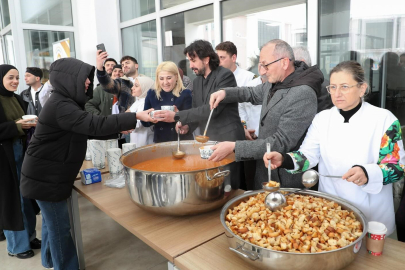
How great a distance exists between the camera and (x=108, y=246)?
102 inches

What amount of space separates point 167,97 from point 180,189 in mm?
1517

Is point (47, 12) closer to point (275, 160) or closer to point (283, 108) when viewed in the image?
point (283, 108)

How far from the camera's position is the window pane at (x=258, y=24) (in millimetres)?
3023

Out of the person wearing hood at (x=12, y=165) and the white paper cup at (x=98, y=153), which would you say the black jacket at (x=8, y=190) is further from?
the white paper cup at (x=98, y=153)

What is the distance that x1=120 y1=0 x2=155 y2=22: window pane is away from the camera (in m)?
4.93

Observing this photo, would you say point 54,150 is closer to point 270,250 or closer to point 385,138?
point 270,250

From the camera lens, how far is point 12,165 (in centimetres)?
226

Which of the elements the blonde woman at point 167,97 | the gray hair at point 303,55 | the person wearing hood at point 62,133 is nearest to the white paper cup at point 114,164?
the person wearing hood at point 62,133

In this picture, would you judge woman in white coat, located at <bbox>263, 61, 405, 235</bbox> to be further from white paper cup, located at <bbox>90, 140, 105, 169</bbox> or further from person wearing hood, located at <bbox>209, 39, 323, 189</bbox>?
white paper cup, located at <bbox>90, 140, 105, 169</bbox>

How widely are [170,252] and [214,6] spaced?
3.43 meters

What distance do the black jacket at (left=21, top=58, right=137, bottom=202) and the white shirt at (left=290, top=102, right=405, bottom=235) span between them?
932 mm

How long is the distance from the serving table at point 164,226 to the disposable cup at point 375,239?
493mm

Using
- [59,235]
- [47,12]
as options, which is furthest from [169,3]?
[59,235]

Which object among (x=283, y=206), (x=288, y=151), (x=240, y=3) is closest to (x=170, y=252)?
(x=283, y=206)
